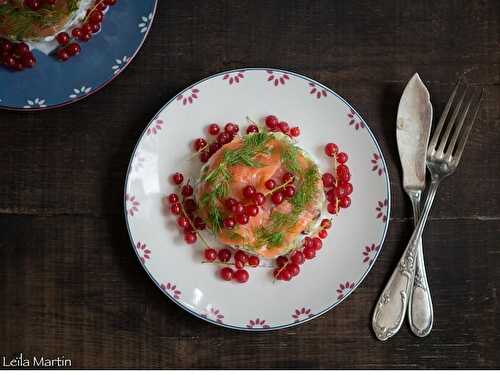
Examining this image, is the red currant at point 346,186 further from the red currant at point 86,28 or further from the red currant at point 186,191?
the red currant at point 86,28

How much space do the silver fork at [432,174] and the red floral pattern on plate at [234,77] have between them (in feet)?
2.18

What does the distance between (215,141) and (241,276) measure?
0.44m

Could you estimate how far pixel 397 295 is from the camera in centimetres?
197

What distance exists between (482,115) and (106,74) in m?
1.27

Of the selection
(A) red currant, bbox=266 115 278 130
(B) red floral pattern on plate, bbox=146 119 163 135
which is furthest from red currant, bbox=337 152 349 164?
(B) red floral pattern on plate, bbox=146 119 163 135

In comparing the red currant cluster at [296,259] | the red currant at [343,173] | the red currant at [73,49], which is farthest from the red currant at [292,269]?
the red currant at [73,49]

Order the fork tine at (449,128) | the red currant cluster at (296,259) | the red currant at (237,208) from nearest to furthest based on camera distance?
the red currant at (237,208) < the red currant cluster at (296,259) < the fork tine at (449,128)

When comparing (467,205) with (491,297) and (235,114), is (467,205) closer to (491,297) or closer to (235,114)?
(491,297)

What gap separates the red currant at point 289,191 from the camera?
1842 millimetres

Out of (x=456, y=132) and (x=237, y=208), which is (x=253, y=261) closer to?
(x=237, y=208)

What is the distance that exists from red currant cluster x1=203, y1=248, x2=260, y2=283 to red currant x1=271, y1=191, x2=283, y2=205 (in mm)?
203

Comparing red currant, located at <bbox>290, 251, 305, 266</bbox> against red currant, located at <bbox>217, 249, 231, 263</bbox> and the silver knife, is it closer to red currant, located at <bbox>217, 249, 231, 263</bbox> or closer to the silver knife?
red currant, located at <bbox>217, 249, 231, 263</bbox>

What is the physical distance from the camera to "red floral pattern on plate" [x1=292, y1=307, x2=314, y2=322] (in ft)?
6.20

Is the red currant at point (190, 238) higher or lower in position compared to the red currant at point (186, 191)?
lower
